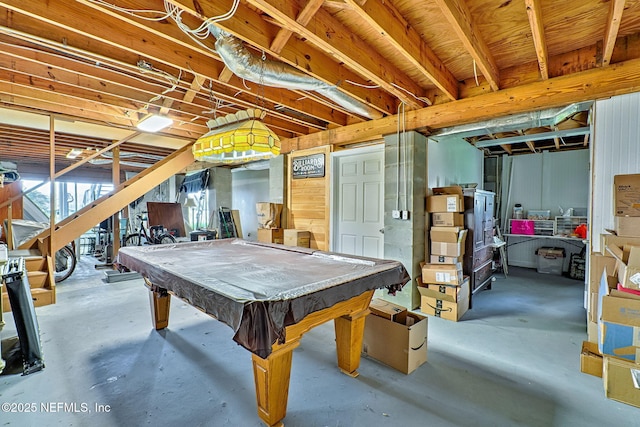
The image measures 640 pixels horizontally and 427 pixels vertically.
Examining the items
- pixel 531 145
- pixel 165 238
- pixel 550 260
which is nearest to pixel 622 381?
pixel 550 260

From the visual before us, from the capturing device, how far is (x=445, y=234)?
3.62 metres

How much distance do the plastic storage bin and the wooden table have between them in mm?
5123

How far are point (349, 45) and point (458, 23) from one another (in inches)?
31.8

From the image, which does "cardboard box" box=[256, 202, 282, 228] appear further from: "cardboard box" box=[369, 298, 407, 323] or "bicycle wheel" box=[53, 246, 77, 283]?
"bicycle wheel" box=[53, 246, 77, 283]

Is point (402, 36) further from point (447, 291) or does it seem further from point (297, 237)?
point (297, 237)

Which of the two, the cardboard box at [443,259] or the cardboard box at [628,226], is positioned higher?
the cardboard box at [628,226]

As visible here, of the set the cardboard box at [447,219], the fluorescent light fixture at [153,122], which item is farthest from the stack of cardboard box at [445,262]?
the fluorescent light fixture at [153,122]

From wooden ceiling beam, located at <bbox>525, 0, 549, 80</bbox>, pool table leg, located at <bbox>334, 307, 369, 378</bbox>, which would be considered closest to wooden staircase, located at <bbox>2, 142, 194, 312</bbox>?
pool table leg, located at <bbox>334, 307, 369, 378</bbox>

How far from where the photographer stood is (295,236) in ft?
15.6

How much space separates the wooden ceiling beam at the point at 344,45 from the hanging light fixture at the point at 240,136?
30.4 inches

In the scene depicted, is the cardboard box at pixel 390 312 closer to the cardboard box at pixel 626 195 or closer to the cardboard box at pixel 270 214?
the cardboard box at pixel 626 195

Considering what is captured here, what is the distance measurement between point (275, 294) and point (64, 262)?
622 centimetres

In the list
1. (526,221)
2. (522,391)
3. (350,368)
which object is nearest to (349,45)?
(350,368)

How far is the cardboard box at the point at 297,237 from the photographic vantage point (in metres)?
4.75
